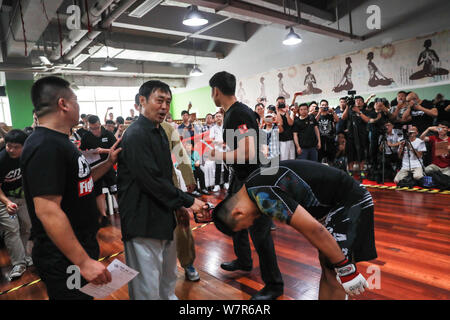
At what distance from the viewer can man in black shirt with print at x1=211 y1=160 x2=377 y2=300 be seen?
4.09ft

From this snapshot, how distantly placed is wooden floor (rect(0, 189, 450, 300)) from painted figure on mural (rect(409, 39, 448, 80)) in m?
4.58

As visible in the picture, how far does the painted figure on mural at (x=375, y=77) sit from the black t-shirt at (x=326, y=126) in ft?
7.38

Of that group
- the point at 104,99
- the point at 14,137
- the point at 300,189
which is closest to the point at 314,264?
the point at 300,189

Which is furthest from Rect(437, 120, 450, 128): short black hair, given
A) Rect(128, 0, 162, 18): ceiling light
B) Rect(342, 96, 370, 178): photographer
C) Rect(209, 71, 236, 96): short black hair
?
Rect(128, 0, 162, 18): ceiling light

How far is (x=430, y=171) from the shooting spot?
5234 mm

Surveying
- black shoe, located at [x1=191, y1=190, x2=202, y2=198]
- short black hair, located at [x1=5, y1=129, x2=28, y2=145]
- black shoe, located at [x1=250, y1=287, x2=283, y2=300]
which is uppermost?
short black hair, located at [x1=5, y1=129, x2=28, y2=145]

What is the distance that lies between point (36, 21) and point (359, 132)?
7186 mm

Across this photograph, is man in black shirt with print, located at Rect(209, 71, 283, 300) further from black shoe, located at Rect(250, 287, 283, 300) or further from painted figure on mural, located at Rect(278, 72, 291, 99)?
painted figure on mural, located at Rect(278, 72, 291, 99)

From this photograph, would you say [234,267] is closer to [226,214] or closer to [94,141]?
[226,214]

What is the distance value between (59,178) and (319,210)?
3.95 ft

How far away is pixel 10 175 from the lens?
2.96 m

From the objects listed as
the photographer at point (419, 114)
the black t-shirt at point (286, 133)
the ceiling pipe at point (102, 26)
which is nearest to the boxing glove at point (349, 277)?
the black t-shirt at point (286, 133)
